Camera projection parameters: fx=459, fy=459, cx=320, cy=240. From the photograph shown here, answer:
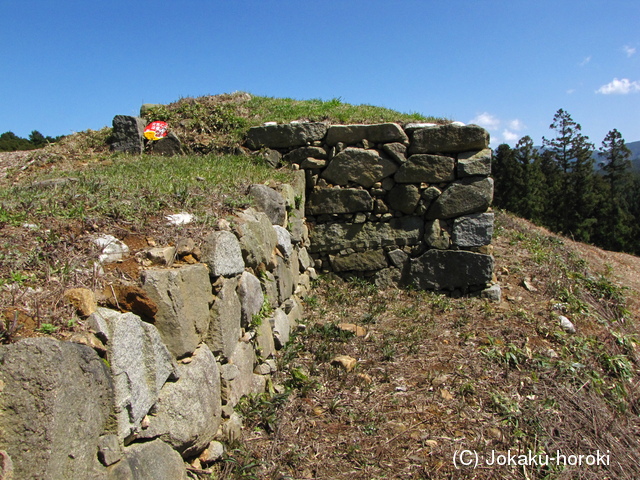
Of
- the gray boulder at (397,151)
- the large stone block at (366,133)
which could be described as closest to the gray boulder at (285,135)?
the large stone block at (366,133)

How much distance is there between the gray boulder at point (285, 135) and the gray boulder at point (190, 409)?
3.60 meters

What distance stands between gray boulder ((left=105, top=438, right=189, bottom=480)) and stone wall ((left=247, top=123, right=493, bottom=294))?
385 centimetres

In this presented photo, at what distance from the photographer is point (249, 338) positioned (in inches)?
131

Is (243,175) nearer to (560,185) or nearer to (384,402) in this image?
(384,402)

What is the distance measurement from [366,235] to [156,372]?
12.8 feet

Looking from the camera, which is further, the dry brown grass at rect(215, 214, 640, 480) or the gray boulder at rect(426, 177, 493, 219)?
the gray boulder at rect(426, 177, 493, 219)

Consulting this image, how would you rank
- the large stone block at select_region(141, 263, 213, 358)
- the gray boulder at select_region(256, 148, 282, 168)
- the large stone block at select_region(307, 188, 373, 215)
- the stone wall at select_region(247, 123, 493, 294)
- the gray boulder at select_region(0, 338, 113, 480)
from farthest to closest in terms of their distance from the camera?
the gray boulder at select_region(256, 148, 282, 168) < the large stone block at select_region(307, 188, 373, 215) < the stone wall at select_region(247, 123, 493, 294) < the large stone block at select_region(141, 263, 213, 358) < the gray boulder at select_region(0, 338, 113, 480)

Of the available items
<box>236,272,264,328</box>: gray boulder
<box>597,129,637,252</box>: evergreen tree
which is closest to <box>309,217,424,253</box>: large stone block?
<box>236,272,264,328</box>: gray boulder

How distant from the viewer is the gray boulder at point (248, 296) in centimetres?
321

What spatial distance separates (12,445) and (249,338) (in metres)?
2.00

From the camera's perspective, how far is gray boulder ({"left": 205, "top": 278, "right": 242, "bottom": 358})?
273 cm

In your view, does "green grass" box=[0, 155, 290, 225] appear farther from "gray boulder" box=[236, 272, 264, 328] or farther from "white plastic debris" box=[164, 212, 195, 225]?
"gray boulder" box=[236, 272, 264, 328]

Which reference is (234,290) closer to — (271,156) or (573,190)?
(271,156)

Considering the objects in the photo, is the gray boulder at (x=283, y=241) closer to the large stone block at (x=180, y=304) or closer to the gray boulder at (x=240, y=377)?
the gray boulder at (x=240, y=377)
